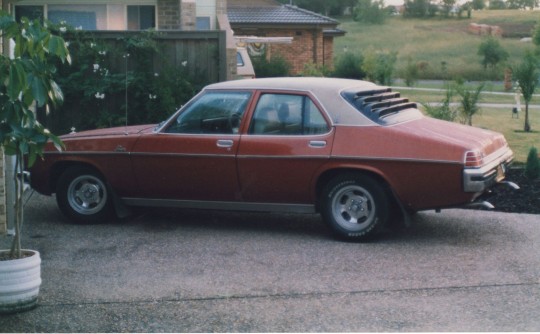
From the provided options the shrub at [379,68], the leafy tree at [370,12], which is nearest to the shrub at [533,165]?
the shrub at [379,68]

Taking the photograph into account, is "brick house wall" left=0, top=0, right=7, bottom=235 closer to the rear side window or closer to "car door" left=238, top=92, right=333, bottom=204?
"car door" left=238, top=92, right=333, bottom=204

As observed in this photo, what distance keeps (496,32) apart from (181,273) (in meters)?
78.7

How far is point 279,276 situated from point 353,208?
1607 millimetres

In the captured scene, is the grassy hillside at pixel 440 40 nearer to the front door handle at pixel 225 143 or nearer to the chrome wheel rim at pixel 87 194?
the chrome wheel rim at pixel 87 194

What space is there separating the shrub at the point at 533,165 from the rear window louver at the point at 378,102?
3312 millimetres

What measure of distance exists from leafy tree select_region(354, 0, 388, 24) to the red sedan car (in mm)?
79742

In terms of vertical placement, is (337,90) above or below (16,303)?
above

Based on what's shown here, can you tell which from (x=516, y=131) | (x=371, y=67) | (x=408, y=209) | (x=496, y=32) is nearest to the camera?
A: (x=408, y=209)

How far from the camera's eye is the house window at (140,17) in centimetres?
2072

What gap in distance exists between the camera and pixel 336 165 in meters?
9.09

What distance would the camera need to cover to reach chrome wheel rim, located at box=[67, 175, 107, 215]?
1017 centimetres

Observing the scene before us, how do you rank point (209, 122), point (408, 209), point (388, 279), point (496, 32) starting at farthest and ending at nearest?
point (496, 32) < point (209, 122) < point (408, 209) < point (388, 279)

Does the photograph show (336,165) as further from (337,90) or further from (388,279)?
(388,279)

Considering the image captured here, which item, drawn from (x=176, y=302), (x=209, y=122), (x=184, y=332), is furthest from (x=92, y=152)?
(x=184, y=332)
